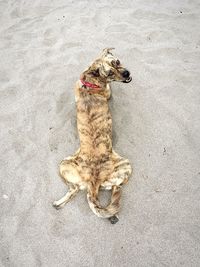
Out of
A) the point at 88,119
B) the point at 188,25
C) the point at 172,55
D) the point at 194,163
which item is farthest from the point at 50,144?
the point at 188,25

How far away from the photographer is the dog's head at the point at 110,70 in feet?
11.3

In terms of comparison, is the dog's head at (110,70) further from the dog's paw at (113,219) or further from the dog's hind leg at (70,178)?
the dog's paw at (113,219)

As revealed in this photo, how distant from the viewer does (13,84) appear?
488 cm

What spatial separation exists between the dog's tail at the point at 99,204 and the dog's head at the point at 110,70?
1.16 metres

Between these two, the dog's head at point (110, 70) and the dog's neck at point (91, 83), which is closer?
the dog's head at point (110, 70)

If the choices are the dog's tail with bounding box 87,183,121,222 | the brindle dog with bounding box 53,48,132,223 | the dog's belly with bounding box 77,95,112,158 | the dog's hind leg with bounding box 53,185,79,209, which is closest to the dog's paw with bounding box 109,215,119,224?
the brindle dog with bounding box 53,48,132,223

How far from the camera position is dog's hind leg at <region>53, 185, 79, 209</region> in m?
3.52

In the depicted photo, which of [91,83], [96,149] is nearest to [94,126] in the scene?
[96,149]

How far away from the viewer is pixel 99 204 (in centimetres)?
327

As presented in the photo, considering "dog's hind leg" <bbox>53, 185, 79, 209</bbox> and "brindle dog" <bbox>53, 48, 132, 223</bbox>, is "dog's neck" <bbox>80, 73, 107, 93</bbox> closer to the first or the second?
"brindle dog" <bbox>53, 48, 132, 223</bbox>

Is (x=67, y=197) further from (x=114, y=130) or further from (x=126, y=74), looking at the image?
(x=126, y=74)

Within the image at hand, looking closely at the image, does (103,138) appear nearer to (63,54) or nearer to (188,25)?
(63,54)

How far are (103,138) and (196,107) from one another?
4.89ft

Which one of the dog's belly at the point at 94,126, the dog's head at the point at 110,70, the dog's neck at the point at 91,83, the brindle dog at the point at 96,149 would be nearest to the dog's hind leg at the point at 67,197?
the brindle dog at the point at 96,149
